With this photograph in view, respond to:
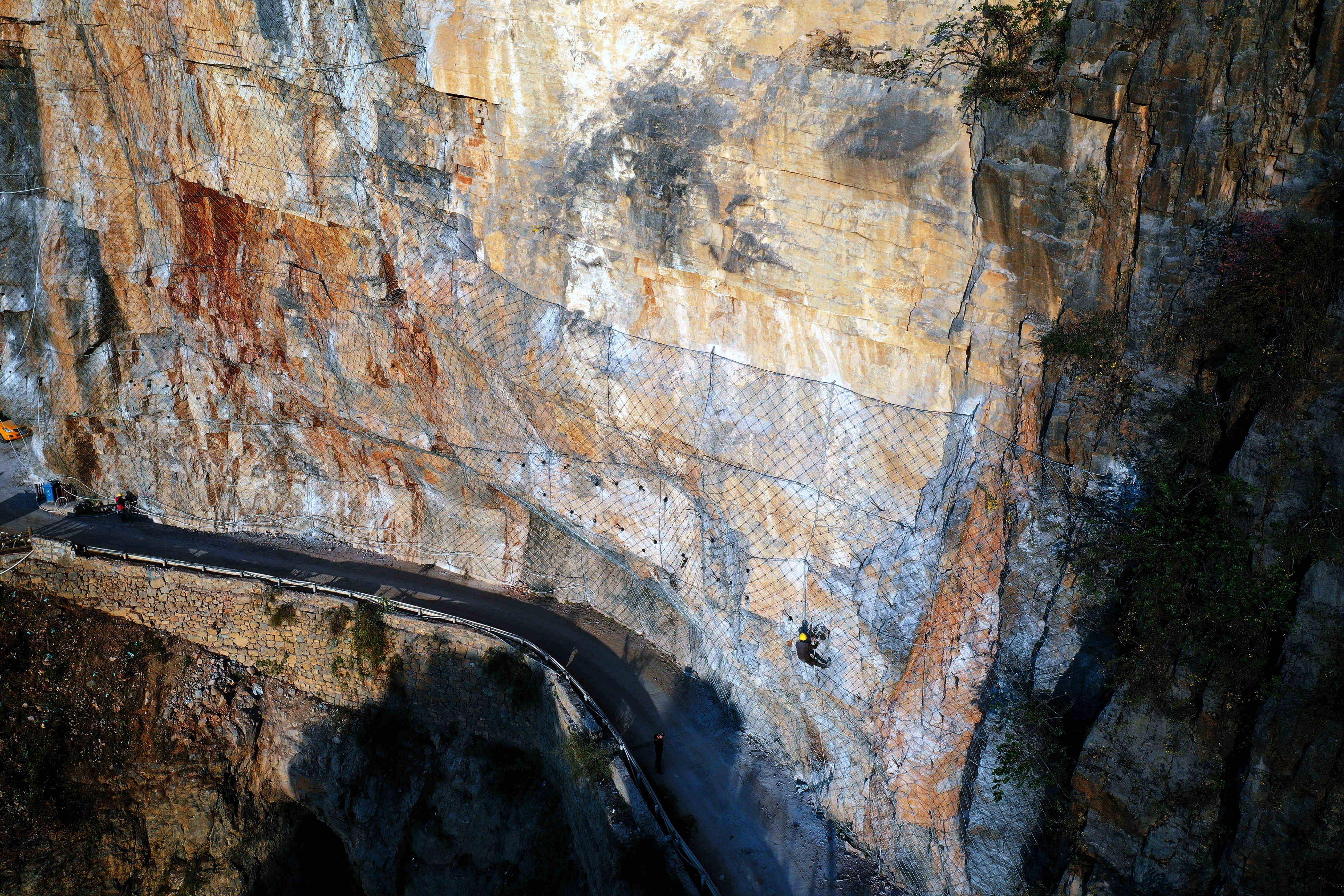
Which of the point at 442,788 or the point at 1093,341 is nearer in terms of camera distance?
the point at 1093,341

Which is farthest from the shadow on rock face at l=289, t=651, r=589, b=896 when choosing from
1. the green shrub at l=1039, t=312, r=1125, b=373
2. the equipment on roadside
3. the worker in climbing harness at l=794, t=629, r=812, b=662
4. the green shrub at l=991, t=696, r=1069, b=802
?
the green shrub at l=1039, t=312, r=1125, b=373

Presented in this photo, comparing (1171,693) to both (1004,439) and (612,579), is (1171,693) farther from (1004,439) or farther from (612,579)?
(612,579)

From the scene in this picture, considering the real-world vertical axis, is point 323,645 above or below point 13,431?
below

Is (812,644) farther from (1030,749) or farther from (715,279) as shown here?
(715,279)

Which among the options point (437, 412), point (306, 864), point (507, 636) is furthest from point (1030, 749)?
point (306, 864)

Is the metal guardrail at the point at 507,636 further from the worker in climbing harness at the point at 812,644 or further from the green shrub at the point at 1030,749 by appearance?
the green shrub at the point at 1030,749

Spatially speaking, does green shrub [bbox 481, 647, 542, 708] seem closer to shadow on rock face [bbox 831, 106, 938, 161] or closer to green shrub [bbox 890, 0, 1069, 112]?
shadow on rock face [bbox 831, 106, 938, 161]

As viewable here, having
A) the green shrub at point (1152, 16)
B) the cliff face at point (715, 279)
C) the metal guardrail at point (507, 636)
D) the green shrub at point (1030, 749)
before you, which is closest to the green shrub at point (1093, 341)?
the cliff face at point (715, 279)
